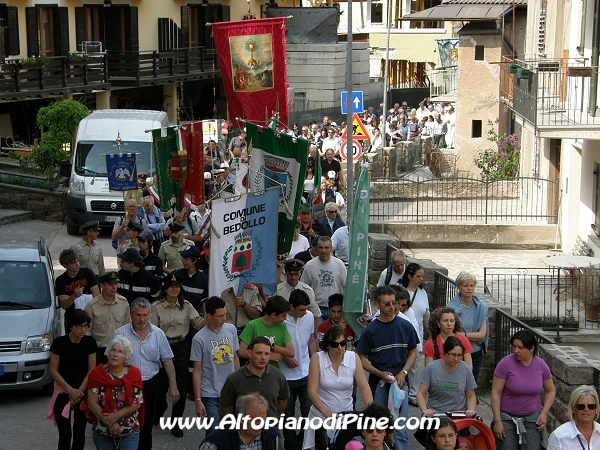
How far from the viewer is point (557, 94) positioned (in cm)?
2123

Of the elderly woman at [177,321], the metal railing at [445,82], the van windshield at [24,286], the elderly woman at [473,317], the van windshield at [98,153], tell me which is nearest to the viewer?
the elderly woman at [177,321]

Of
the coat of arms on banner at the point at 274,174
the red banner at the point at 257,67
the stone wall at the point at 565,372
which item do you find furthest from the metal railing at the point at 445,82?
the stone wall at the point at 565,372

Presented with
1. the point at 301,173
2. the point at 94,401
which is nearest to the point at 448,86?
the point at 301,173

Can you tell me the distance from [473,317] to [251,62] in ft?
35.7

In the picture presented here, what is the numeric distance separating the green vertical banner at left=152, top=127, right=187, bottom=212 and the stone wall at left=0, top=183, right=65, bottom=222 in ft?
32.8

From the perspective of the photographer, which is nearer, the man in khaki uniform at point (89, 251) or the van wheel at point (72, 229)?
the man in khaki uniform at point (89, 251)

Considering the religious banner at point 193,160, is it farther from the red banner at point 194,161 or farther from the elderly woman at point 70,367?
the elderly woman at point 70,367

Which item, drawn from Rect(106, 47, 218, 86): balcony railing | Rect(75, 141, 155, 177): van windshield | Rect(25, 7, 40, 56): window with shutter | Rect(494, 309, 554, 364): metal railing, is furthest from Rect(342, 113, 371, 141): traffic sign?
Rect(106, 47, 218, 86): balcony railing

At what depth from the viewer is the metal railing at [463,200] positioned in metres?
26.1

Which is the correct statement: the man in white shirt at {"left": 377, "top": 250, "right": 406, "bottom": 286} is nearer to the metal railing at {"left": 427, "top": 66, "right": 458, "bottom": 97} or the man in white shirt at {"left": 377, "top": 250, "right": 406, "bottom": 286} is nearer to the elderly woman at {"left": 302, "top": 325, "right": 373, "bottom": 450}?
the elderly woman at {"left": 302, "top": 325, "right": 373, "bottom": 450}

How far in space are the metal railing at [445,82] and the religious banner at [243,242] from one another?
28854 mm

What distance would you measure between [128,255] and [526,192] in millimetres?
17628

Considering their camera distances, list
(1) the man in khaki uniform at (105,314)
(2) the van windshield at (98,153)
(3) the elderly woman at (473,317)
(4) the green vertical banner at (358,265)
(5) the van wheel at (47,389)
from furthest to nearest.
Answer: (2) the van windshield at (98,153) → (5) the van wheel at (47,389) → (4) the green vertical banner at (358,265) → (3) the elderly woman at (473,317) → (1) the man in khaki uniform at (105,314)

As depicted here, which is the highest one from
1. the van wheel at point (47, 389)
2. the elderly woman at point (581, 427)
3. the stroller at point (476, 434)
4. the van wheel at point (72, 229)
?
the elderly woman at point (581, 427)
